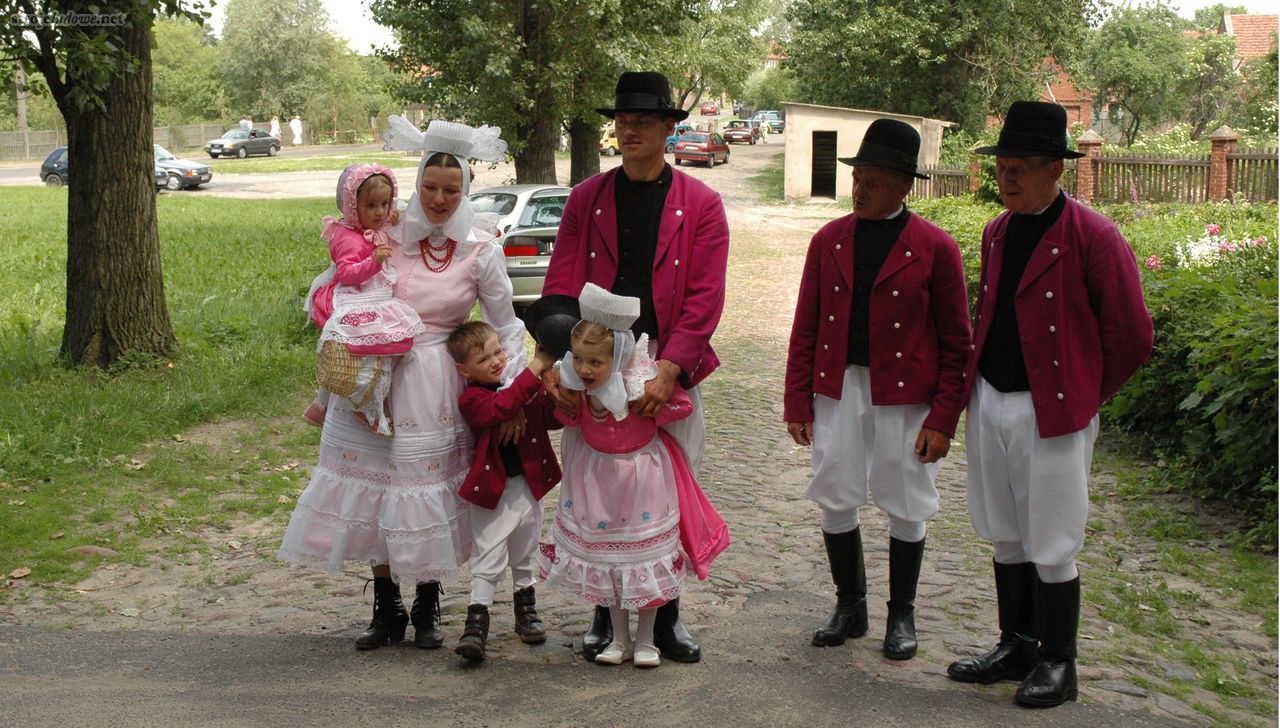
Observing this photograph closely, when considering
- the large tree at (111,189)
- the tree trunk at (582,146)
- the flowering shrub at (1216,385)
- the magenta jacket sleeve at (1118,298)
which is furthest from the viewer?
the tree trunk at (582,146)

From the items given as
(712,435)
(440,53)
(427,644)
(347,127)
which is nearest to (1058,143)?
(427,644)

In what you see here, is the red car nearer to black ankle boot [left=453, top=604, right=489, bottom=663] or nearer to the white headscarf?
the white headscarf

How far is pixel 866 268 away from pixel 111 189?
731 centimetres

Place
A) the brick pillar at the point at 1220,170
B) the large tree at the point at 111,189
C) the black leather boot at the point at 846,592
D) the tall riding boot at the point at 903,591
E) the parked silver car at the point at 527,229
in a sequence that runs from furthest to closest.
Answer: the brick pillar at the point at 1220,170
the parked silver car at the point at 527,229
the large tree at the point at 111,189
the black leather boot at the point at 846,592
the tall riding boot at the point at 903,591

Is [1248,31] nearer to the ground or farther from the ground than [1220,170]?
farther from the ground

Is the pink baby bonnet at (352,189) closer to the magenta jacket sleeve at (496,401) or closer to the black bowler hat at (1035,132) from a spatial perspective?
the magenta jacket sleeve at (496,401)

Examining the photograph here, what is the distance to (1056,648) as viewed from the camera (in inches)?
163

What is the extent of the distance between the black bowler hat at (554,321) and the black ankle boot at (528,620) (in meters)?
1.01

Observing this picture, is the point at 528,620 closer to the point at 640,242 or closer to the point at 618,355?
the point at 618,355

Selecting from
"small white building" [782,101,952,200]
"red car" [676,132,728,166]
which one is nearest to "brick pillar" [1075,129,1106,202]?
"small white building" [782,101,952,200]

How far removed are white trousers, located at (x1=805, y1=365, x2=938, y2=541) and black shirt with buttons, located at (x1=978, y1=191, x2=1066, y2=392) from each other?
0.34 m

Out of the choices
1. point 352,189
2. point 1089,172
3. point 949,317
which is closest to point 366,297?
point 352,189

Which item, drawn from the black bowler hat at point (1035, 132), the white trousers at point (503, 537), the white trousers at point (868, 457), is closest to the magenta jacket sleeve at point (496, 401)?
the white trousers at point (503, 537)

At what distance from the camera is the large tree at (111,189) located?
30.2 feet
